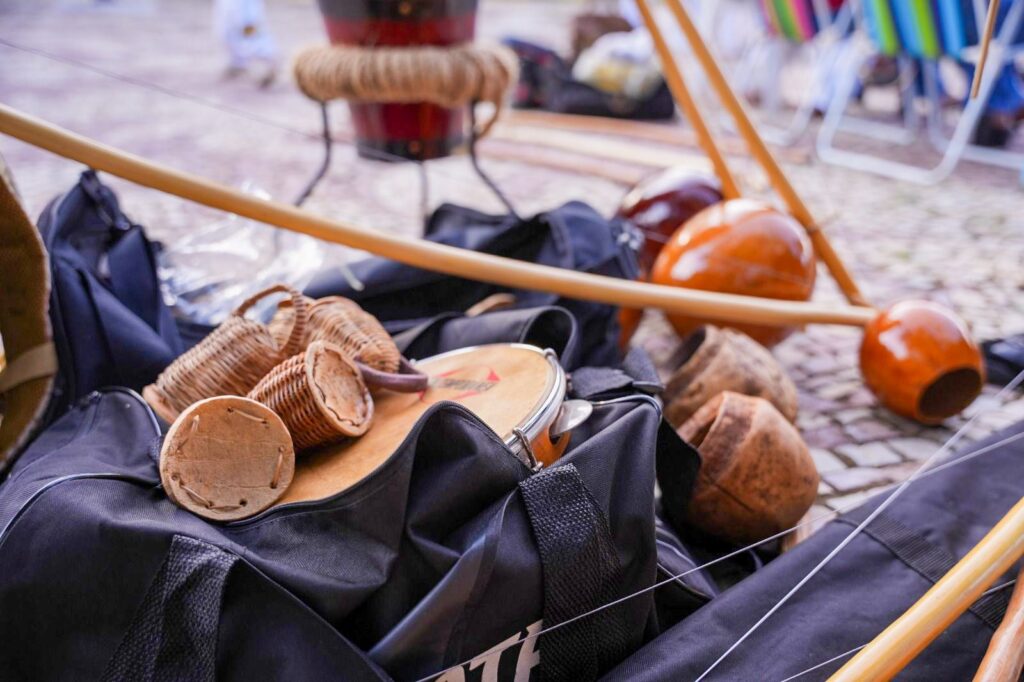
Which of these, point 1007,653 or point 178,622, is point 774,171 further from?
point 178,622

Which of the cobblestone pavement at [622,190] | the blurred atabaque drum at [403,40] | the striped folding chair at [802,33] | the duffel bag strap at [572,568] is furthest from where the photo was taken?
the striped folding chair at [802,33]

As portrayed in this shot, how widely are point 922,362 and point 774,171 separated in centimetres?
73

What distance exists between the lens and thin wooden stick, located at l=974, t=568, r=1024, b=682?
94 centimetres

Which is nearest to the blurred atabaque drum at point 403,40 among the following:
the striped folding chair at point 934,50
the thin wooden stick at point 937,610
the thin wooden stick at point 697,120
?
the thin wooden stick at point 697,120

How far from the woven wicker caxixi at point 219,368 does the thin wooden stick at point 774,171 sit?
1573 mm

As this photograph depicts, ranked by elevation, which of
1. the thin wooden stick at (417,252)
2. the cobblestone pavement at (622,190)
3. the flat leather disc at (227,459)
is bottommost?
the cobblestone pavement at (622,190)

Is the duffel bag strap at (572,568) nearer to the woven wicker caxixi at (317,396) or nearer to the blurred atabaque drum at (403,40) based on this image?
the woven wicker caxixi at (317,396)

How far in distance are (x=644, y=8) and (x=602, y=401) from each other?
4.59ft

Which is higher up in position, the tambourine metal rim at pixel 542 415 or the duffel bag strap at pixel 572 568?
the tambourine metal rim at pixel 542 415

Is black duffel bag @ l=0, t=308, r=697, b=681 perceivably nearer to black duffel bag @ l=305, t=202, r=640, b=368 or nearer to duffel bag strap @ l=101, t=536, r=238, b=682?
duffel bag strap @ l=101, t=536, r=238, b=682

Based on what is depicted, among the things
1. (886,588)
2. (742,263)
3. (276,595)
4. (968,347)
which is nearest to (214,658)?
(276,595)

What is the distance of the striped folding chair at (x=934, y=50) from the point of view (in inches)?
154

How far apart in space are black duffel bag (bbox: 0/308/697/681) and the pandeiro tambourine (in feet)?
0.26

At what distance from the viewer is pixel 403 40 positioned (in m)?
2.23
